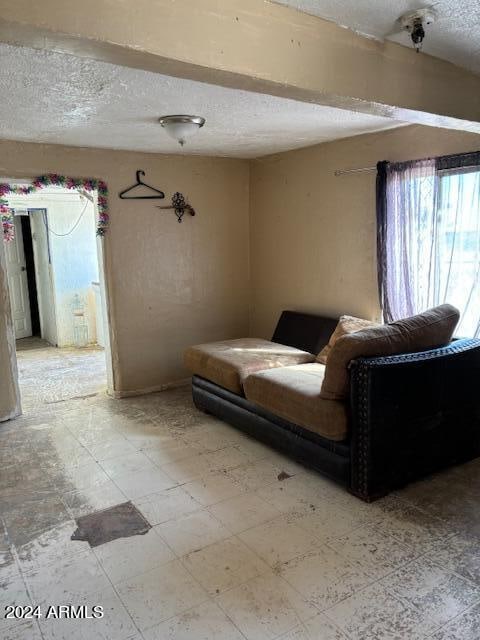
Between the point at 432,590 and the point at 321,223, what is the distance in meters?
2.82

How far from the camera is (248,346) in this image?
3898mm

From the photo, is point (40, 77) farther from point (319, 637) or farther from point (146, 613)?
point (319, 637)

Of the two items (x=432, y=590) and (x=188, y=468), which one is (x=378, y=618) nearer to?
(x=432, y=590)

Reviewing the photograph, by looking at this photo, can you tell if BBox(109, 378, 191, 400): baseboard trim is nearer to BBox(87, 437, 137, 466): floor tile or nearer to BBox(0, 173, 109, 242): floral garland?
BBox(87, 437, 137, 466): floor tile

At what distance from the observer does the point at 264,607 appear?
5.75 feet

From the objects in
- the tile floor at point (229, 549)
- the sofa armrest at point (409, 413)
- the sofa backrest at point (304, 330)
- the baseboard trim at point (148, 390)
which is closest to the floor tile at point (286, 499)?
the tile floor at point (229, 549)

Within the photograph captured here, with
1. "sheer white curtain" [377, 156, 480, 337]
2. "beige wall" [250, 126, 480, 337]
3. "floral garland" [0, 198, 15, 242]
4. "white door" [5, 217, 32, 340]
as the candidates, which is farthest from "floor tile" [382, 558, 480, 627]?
"white door" [5, 217, 32, 340]

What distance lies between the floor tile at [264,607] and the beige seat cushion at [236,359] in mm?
1483

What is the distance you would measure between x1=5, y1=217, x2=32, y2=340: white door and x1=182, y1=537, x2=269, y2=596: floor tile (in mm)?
5661

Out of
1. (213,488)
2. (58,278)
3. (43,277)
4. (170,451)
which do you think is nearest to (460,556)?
(213,488)

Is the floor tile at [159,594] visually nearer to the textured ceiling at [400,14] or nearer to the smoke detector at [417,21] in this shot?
the textured ceiling at [400,14]

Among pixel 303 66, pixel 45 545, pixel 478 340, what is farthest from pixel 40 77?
pixel 478 340

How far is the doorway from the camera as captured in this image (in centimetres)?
595

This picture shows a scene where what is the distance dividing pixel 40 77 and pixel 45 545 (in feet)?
6.83
